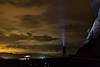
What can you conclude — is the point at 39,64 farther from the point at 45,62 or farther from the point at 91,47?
the point at 91,47

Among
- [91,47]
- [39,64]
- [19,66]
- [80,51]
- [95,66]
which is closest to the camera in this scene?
[95,66]

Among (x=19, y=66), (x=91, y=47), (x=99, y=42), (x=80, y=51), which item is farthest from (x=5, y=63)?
(x=80, y=51)

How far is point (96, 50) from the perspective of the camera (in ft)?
105

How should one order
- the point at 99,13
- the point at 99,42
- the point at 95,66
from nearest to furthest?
the point at 99,13
the point at 95,66
the point at 99,42

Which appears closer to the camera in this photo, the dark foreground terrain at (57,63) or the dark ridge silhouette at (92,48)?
the dark foreground terrain at (57,63)

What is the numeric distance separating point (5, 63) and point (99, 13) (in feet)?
27.1

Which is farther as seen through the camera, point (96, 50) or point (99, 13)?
point (96, 50)

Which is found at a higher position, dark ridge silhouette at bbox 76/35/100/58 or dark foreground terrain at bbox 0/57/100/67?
dark ridge silhouette at bbox 76/35/100/58

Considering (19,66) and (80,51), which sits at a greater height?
(80,51)

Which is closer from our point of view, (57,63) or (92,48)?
(57,63)

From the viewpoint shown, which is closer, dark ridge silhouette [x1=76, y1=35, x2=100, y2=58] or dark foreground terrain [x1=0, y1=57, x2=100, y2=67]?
dark foreground terrain [x1=0, y1=57, x2=100, y2=67]

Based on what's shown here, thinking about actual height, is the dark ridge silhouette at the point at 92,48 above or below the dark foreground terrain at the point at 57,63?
above

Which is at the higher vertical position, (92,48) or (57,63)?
(92,48)

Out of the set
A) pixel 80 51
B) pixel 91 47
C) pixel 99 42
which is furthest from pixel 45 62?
pixel 80 51
